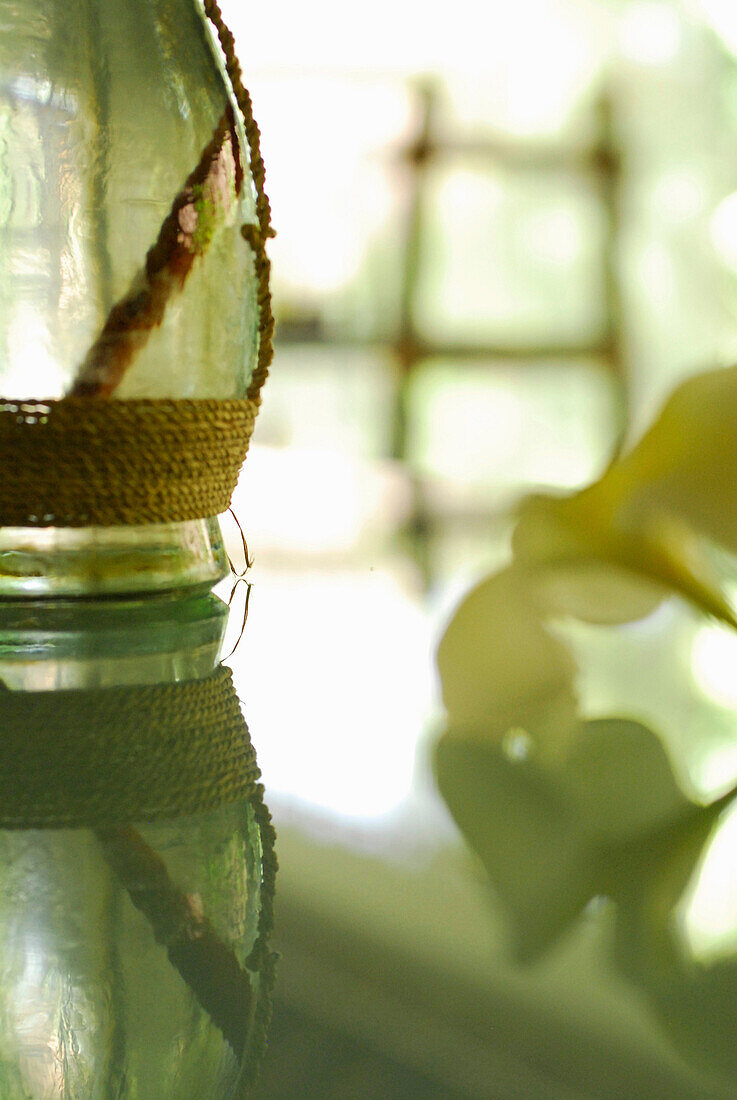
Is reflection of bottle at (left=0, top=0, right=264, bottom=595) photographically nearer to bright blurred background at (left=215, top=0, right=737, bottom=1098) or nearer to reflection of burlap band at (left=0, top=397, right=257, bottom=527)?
reflection of burlap band at (left=0, top=397, right=257, bottom=527)

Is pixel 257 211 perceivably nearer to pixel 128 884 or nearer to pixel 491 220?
pixel 128 884

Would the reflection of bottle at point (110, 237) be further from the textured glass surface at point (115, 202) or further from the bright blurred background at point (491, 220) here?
the bright blurred background at point (491, 220)

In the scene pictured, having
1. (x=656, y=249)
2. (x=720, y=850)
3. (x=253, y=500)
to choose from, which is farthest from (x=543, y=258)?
(x=720, y=850)

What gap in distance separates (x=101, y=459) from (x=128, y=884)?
0.15 meters

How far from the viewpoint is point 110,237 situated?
0.26 meters

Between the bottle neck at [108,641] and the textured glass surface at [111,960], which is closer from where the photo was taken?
the textured glass surface at [111,960]

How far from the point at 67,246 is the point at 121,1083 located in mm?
212

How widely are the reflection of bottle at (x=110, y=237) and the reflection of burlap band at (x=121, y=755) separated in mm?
71

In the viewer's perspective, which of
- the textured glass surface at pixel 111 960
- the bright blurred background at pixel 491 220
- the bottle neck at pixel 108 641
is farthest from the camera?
the bright blurred background at pixel 491 220

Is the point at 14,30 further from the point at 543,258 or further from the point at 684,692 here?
the point at 543,258

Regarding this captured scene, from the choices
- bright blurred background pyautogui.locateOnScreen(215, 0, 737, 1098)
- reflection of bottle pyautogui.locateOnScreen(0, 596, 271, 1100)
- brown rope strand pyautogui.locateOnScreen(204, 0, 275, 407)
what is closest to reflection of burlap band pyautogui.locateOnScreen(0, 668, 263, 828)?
reflection of bottle pyautogui.locateOnScreen(0, 596, 271, 1100)

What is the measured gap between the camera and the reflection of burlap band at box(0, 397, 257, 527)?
241 mm

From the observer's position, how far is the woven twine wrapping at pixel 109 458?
0.24 meters

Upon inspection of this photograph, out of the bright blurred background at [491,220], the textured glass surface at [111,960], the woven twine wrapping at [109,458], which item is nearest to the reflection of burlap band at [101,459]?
the woven twine wrapping at [109,458]
